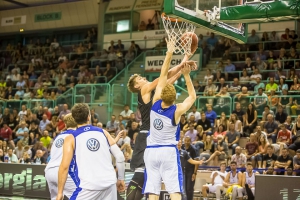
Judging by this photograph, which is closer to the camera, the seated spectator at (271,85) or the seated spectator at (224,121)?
the seated spectator at (224,121)

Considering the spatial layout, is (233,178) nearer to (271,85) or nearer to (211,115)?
(211,115)

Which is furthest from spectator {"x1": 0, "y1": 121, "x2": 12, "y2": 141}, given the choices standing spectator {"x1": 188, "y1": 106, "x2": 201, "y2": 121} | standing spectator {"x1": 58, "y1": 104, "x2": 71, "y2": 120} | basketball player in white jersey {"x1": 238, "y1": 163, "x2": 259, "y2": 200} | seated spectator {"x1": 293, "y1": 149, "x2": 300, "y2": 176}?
seated spectator {"x1": 293, "y1": 149, "x2": 300, "y2": 176}

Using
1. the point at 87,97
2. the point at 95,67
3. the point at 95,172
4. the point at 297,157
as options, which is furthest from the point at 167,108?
the point at 95,67

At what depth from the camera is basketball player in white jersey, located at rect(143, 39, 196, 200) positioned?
715 cm

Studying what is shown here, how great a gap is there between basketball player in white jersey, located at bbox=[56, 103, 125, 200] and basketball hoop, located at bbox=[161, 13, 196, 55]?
2.40 metres

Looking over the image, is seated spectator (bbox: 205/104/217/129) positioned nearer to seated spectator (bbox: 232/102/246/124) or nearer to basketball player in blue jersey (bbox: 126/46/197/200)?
seated spectator (bbox: 232/102/246/124)

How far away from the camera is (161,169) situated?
7.23m

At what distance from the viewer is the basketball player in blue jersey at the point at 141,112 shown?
7.92m

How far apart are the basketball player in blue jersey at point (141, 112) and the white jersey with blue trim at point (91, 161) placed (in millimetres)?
2153

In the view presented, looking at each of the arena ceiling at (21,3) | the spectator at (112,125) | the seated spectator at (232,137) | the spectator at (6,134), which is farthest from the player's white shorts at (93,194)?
the arena ceiling at (21,3)

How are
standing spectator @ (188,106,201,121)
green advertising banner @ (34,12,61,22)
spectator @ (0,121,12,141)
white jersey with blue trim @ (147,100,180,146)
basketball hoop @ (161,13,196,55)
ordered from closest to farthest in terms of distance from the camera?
white jersey with blue trim @ (147,100,180,146) < basketball hoop @ (161,13,196,55) < standing spectator @ (188,106,201,121) < spectator @ (0,121,12,141) < green advertising banner @ (34,12,61,22)

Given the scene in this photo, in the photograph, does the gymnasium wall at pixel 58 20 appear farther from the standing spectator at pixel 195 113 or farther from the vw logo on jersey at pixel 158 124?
the vw logo on jersey at pixel 158 124

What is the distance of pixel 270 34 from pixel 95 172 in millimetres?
17311

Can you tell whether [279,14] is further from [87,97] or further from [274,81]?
[87,97]
